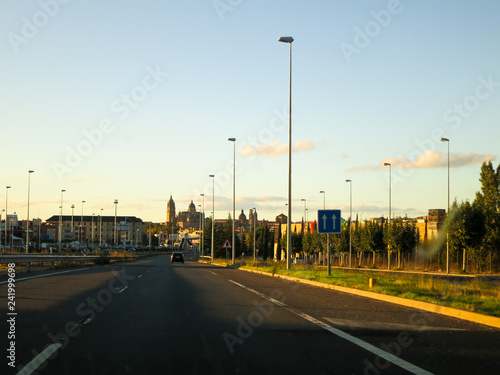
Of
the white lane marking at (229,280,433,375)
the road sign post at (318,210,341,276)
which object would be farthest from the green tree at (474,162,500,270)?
the white lane marking at (229,280,433,375)

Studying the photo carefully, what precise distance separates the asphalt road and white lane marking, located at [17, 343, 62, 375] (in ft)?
0.05

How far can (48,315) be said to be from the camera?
11484 millimetres

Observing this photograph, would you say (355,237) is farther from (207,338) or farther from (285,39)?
(207,338)

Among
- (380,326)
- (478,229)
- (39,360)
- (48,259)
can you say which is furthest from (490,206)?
(39,360)

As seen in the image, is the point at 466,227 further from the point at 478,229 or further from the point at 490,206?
the point at 490,206

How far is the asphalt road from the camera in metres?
6.80

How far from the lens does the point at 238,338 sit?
29.1 feet

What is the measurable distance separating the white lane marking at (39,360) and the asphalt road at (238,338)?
0.05 ft

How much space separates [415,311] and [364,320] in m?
2.40

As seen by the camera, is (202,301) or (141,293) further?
(141,293)

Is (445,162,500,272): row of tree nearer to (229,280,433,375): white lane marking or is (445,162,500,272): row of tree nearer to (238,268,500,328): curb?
(238,268,500,328): curb

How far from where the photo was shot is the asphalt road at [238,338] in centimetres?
680

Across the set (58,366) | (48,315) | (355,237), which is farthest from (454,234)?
(58,366)

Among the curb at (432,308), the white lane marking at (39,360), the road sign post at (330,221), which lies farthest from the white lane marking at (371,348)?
the road sign post at (330,221)
